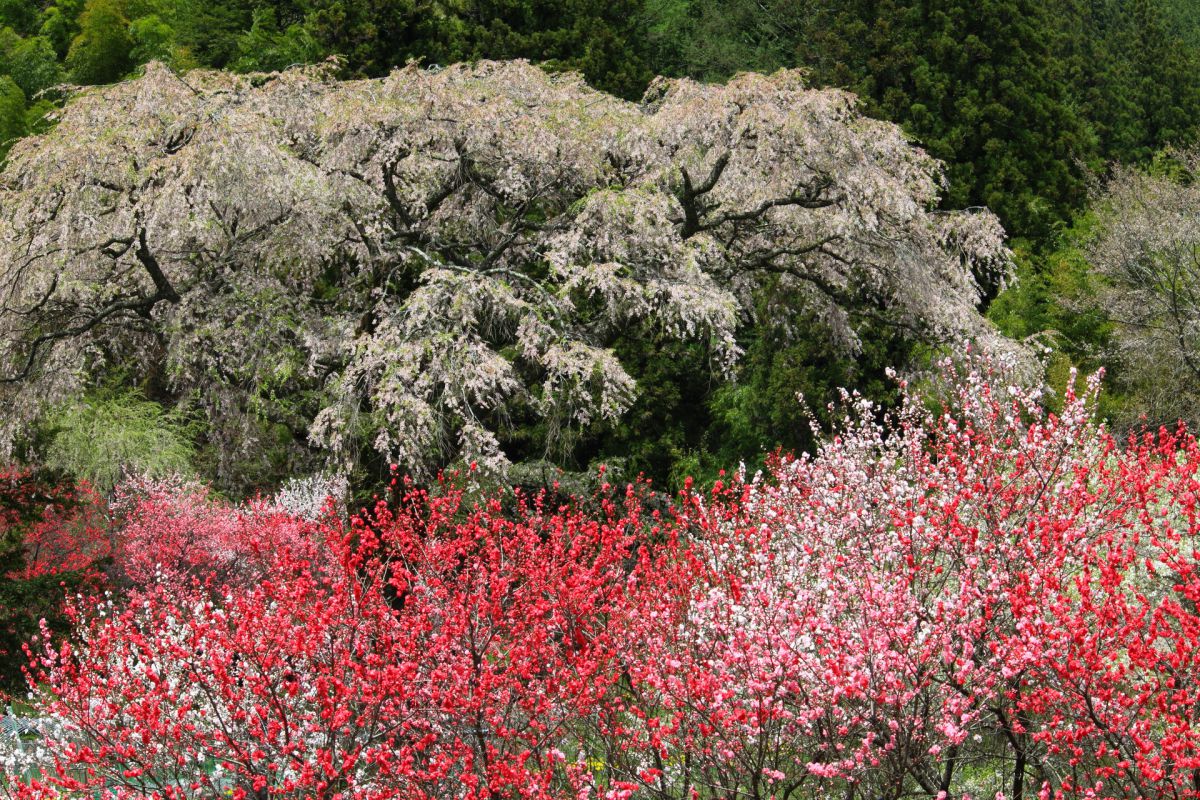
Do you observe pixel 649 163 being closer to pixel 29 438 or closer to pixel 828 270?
pixel 828 270

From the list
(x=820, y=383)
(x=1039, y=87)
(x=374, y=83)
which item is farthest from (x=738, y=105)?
(x=1039, y=87)

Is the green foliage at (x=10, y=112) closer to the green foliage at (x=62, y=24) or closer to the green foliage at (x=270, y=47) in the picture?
the green foliage at (x=270, y=47)

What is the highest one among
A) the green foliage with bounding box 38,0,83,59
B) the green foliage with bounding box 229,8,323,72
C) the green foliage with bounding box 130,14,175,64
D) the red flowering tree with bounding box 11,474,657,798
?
the red flowering tree with bounding box 11,474,657,798

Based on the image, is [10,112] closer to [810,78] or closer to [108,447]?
[108,447]

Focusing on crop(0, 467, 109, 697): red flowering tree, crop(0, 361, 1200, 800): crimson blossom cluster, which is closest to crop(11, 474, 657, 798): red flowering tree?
crop(0, 361, 1200, 800): crimson blossom cluster

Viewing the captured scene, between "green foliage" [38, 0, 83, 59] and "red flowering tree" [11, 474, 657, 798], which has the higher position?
"red flowering tree" [11, 474, 657, 798]

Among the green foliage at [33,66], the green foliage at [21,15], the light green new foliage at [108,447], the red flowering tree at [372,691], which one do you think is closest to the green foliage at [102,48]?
the green foliage at [33,66]

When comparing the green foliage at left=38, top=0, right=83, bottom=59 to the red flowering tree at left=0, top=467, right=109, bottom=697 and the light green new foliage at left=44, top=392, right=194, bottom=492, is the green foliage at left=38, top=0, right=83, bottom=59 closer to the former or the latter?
the light green new foliage at left=44, top=392, right=194, bottom=492

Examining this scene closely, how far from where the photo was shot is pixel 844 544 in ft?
16.3

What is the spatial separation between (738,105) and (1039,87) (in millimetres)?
10357

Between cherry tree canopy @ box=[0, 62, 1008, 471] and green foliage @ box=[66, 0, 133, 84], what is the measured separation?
41.4 ft

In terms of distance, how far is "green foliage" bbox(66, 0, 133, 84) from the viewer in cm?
2244

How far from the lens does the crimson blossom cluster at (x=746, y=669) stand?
3.63m

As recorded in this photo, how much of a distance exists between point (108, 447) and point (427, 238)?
12.7 feet
